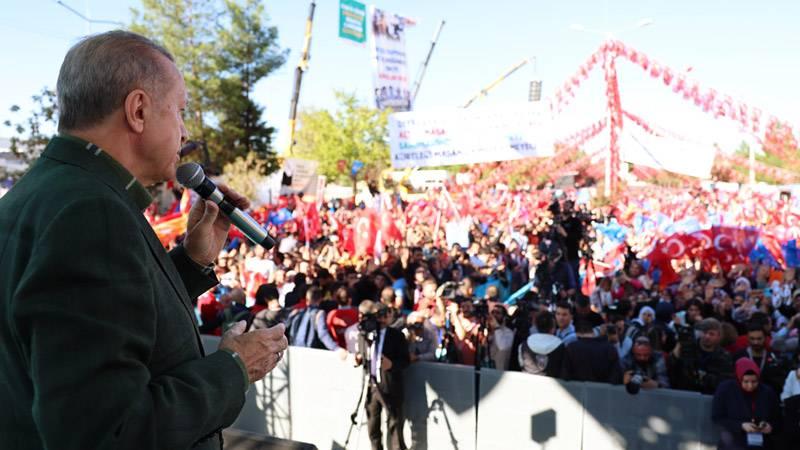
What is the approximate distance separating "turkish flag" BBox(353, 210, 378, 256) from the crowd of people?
171cm

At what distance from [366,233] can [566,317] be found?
26.3 feet

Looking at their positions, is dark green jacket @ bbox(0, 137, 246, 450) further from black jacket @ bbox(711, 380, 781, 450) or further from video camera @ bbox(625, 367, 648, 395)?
video camera @ bbox(625, 367, 648, 395)

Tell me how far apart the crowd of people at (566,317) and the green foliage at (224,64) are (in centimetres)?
2439

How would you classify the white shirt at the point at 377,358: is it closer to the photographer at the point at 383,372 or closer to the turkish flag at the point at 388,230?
the photographer at the point at 383,372

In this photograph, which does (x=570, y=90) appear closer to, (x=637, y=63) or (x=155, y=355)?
(x=637, y=63)

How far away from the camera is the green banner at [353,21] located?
2122 centimetres

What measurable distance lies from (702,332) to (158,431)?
6.21 m

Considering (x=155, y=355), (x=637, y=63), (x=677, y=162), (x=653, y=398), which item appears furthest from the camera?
(x=637, y=63)

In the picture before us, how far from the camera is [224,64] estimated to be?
35.8 metres

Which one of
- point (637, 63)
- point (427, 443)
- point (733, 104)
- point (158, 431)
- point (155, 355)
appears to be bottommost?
point (427, 443)

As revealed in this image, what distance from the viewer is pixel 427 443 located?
6.56 meters

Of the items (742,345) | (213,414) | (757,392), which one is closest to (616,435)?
(757,392)

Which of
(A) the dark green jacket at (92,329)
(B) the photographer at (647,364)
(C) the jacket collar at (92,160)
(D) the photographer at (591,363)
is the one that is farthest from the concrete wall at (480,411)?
(C) the jacket collar at (92,160)

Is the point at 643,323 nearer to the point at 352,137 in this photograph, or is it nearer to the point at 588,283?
the point at 588,283
